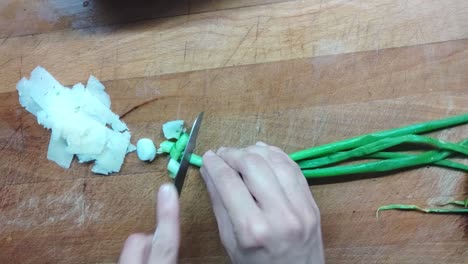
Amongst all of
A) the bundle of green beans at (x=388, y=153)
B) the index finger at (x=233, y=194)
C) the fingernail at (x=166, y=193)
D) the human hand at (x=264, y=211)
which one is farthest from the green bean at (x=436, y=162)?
the fingernail at (x=166, y=193)

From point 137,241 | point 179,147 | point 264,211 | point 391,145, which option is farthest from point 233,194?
point 391,145

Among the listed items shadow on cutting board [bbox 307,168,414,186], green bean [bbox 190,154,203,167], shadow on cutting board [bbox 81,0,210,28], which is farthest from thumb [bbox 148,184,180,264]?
shadow on cutting board [bbox 81,0,210,28]

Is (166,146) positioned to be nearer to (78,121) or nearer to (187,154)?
(187,154)

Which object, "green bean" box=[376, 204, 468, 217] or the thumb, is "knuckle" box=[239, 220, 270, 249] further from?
"green bean" box=[376, 204, 468, 217]

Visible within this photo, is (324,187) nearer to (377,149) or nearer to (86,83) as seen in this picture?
(377,149)

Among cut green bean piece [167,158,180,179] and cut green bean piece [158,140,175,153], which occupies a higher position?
cut green bean piece [158,140,175,153]
